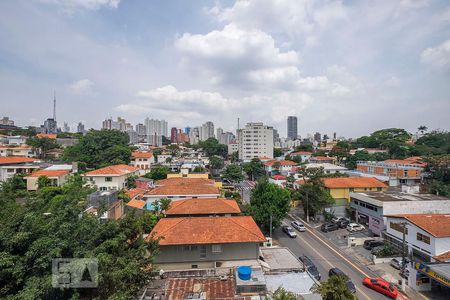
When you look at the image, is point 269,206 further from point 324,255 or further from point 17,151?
point 17,151

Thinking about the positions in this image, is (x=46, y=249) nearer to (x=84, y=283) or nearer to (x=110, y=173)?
(x=84, y=283)

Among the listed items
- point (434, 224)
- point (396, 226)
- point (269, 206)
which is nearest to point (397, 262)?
point (396, 226)

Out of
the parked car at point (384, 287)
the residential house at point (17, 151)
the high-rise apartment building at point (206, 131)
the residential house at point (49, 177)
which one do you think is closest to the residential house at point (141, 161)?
the residential house at point (49, 177)

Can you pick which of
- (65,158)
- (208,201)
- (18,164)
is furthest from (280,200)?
(65,158)

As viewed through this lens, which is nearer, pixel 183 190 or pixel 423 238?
pixel 423 238

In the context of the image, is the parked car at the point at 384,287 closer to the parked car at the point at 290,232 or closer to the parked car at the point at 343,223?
the parked car at the point at 290,232
